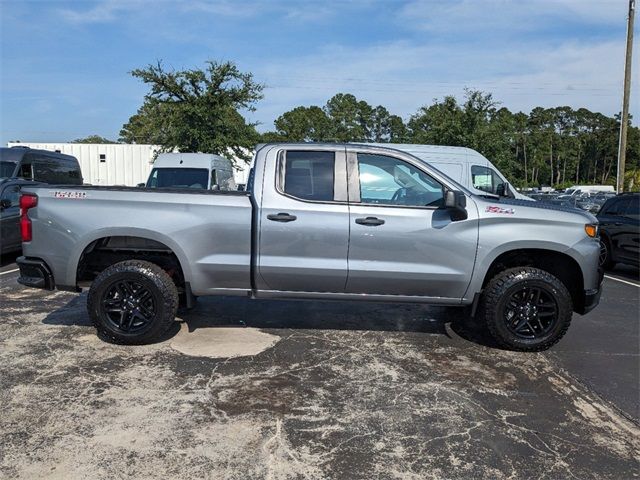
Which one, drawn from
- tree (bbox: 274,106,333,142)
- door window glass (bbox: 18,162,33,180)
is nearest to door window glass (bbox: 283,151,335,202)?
door window glass (bbox: 18,162,33,180)

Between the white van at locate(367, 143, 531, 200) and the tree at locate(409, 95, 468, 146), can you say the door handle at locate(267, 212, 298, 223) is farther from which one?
the tree at locate(409, 95, 468, 146)

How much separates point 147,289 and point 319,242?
5.56 ft

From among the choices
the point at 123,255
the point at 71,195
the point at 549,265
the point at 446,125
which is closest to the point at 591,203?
the point at 446,125

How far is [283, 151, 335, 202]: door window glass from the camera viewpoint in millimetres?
5051

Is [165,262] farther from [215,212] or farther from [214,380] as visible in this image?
[214,380]

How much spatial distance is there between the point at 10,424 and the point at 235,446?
1.54 meters

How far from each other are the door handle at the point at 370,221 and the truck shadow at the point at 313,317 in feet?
4.98

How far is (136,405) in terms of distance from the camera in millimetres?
3857

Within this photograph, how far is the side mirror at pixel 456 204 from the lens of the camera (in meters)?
4.77

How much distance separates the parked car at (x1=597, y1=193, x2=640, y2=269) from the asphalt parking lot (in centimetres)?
462

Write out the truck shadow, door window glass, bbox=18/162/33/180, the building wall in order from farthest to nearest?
1. the building wall
2. door window glass, bbox=18/162/33/180
3. the truck shadow

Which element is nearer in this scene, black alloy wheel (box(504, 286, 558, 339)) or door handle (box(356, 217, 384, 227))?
door handle (box(356, 217, 384, 227))

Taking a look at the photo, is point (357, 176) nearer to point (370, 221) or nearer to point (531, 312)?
point (370, 221)

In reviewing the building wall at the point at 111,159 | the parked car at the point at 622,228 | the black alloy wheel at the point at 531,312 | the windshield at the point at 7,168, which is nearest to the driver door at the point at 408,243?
the black alloy wheel at the point at 531,312
